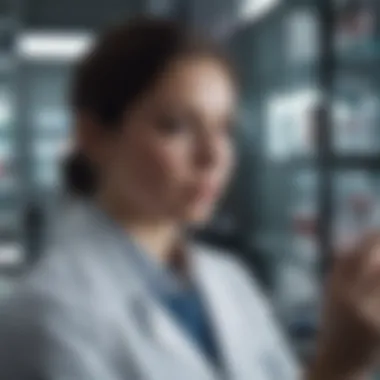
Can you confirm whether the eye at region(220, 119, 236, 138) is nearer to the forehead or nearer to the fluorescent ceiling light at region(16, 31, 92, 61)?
the forehead

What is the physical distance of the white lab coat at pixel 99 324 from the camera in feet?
2.43

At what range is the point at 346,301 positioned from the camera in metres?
0.67

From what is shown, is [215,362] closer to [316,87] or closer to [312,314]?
[316,87]

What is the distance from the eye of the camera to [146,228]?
825 mm

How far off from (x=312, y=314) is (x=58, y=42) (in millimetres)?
1231

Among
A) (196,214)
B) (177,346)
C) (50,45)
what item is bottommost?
(177,346)

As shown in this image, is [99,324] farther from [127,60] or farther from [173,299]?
[127,60]

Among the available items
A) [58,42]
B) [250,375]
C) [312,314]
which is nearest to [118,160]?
[250,375]

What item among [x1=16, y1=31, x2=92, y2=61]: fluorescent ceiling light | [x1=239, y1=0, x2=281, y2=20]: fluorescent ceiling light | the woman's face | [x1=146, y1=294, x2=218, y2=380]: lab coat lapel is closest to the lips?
the woman's face

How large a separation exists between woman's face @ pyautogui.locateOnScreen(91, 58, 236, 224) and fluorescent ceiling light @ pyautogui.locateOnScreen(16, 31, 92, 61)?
2211mm

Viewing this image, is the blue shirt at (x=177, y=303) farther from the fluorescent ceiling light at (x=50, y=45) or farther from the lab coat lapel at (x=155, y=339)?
the fluorescent ceiling light at (x=50, y=45)

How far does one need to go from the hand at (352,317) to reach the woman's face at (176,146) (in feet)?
0.53

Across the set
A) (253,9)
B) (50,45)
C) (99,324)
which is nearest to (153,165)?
(99,324)

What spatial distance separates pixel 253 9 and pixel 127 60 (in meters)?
1.87
